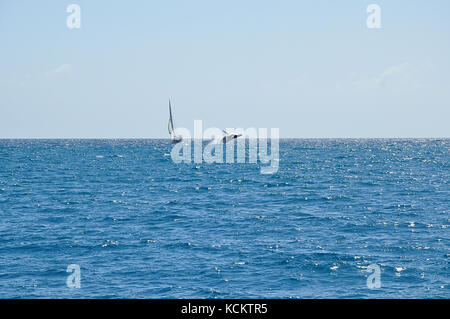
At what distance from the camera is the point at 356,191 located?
6003 centimetres

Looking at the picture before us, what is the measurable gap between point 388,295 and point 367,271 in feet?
11.7

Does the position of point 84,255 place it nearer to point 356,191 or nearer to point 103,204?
point 103,204

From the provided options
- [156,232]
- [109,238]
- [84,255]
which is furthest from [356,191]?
[84,255]

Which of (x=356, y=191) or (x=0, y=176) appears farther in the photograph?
(x=0, y=176)

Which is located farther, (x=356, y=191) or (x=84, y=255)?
(x=356, y=191)

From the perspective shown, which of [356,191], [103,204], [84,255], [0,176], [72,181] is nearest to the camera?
[84,255]

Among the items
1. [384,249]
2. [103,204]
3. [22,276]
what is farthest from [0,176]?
[384,249]

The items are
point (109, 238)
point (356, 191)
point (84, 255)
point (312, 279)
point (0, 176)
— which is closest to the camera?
point (312, 279)

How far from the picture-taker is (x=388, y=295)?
70.0ft
